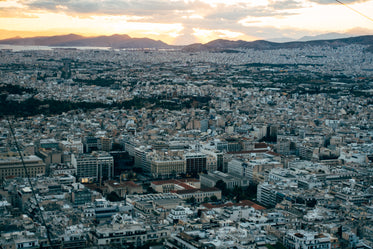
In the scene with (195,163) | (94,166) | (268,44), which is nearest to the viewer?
(94,166)

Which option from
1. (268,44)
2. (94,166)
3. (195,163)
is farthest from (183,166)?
(268,44)

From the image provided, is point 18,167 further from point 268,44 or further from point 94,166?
point 268,44

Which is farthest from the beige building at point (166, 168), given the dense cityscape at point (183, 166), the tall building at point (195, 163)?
the tall building at point (195, 163)

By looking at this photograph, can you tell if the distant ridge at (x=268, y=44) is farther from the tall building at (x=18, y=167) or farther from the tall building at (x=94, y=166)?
the tall building at (x=18, y=167)

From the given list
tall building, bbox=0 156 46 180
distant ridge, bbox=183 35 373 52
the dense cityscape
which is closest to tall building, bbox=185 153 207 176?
the dense cityscape

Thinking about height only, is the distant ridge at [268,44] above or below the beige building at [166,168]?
above

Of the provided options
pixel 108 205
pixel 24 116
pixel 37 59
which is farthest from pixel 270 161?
pixel 37 59
